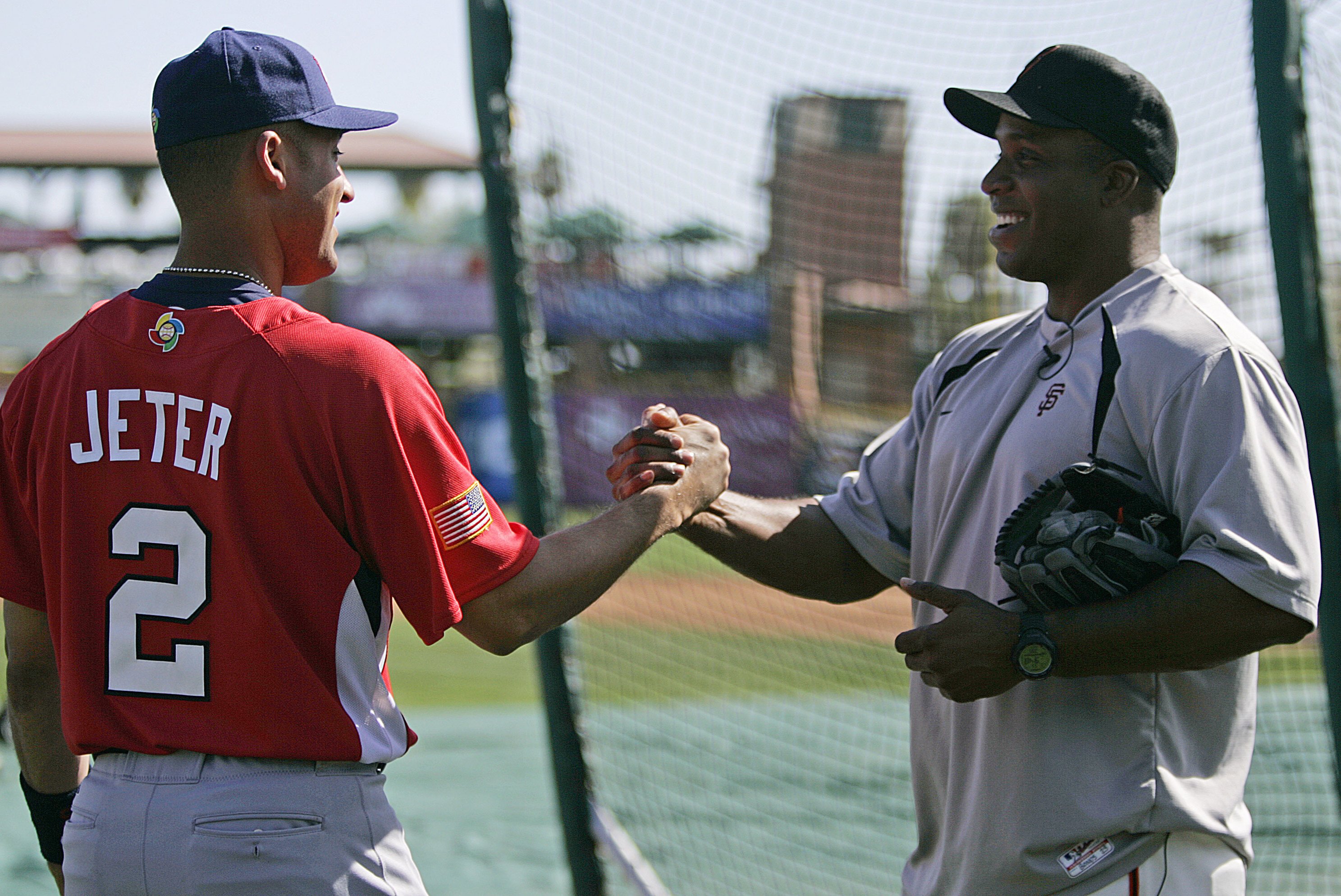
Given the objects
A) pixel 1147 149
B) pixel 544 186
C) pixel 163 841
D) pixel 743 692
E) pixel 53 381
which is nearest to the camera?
pixel 163 841

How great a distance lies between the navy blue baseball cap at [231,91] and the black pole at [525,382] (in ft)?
4.30

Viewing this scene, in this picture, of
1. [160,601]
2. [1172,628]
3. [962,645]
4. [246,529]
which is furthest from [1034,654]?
[160,601]

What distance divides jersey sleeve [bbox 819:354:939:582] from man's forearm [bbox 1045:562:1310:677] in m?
0.66

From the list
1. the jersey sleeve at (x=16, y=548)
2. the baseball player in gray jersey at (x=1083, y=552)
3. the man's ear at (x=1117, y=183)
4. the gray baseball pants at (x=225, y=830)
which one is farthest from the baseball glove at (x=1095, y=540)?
the jersey sleeve at (x=16, y=548)

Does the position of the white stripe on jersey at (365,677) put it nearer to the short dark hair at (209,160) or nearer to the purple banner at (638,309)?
the short dark hair at (209,160)

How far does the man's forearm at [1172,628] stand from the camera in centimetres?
203

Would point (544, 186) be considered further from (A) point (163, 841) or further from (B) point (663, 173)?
(A) point (163, 841)

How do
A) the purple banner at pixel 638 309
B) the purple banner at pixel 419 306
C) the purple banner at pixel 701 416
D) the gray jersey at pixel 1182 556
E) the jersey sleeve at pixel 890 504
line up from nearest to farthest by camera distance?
1. the gray jersey at pixel 1182 556
2. the jersey sleeve at pixel 890 504
3. the purple banner at pixel 638 309
4. the purple banner at pixel 701 416
5. the purple banner at pixel 419 306

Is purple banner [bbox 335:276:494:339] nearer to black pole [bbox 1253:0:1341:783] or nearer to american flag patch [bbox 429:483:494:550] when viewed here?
black pole [bbox 1253:0:1341:783]

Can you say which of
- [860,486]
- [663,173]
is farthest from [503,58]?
[860,486]

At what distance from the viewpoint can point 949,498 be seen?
2.50m

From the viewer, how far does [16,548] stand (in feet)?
6.91

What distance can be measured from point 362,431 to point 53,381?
1.84ft

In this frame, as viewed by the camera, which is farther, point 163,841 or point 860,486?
point 860,486
